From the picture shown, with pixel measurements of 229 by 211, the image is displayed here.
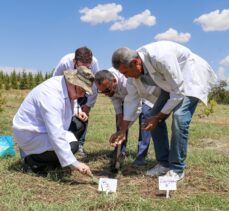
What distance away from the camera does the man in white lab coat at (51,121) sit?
3730 millimetres

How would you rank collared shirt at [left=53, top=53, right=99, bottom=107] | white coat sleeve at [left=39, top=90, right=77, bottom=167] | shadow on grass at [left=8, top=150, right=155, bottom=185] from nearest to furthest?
white coat sleeve at [left=39, top=90, right=77, bottom=167] < shadow on grass at [left=8, top=150, right=155, bottom=185] < collared shirt at [left=53, top=53, right=99, bottom=107]

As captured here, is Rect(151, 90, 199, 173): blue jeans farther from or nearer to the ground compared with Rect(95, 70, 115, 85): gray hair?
nearer to the ground

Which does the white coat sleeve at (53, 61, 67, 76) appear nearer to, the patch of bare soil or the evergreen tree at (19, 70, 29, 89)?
the patch of bare soil

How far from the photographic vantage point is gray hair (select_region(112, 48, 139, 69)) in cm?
360

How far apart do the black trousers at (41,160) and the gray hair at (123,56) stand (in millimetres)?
1126

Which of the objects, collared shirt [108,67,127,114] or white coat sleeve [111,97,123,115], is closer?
collared shirt [108,67,127,114]

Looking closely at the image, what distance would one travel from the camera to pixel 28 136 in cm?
406

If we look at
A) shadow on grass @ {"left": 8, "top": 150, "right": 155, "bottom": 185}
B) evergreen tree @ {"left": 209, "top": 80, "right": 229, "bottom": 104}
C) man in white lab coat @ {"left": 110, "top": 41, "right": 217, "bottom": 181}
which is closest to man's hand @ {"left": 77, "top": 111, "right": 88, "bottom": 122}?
shadow on grass @ {"left": 8, "top": 150, "right": 155, "bottom": 185}

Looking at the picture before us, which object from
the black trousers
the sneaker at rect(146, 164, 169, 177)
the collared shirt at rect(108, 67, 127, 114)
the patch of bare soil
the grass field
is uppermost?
the collared shirt at rect(108, 67, 127, 114)

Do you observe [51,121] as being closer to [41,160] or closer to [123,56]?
[41,160]

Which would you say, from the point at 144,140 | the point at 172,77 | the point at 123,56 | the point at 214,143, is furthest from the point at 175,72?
the point at 214,143

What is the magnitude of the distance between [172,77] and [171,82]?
0.08 m

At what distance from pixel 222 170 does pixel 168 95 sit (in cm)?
98

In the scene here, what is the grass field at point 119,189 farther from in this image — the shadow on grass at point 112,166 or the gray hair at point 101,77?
the gray hair at point 101,77
